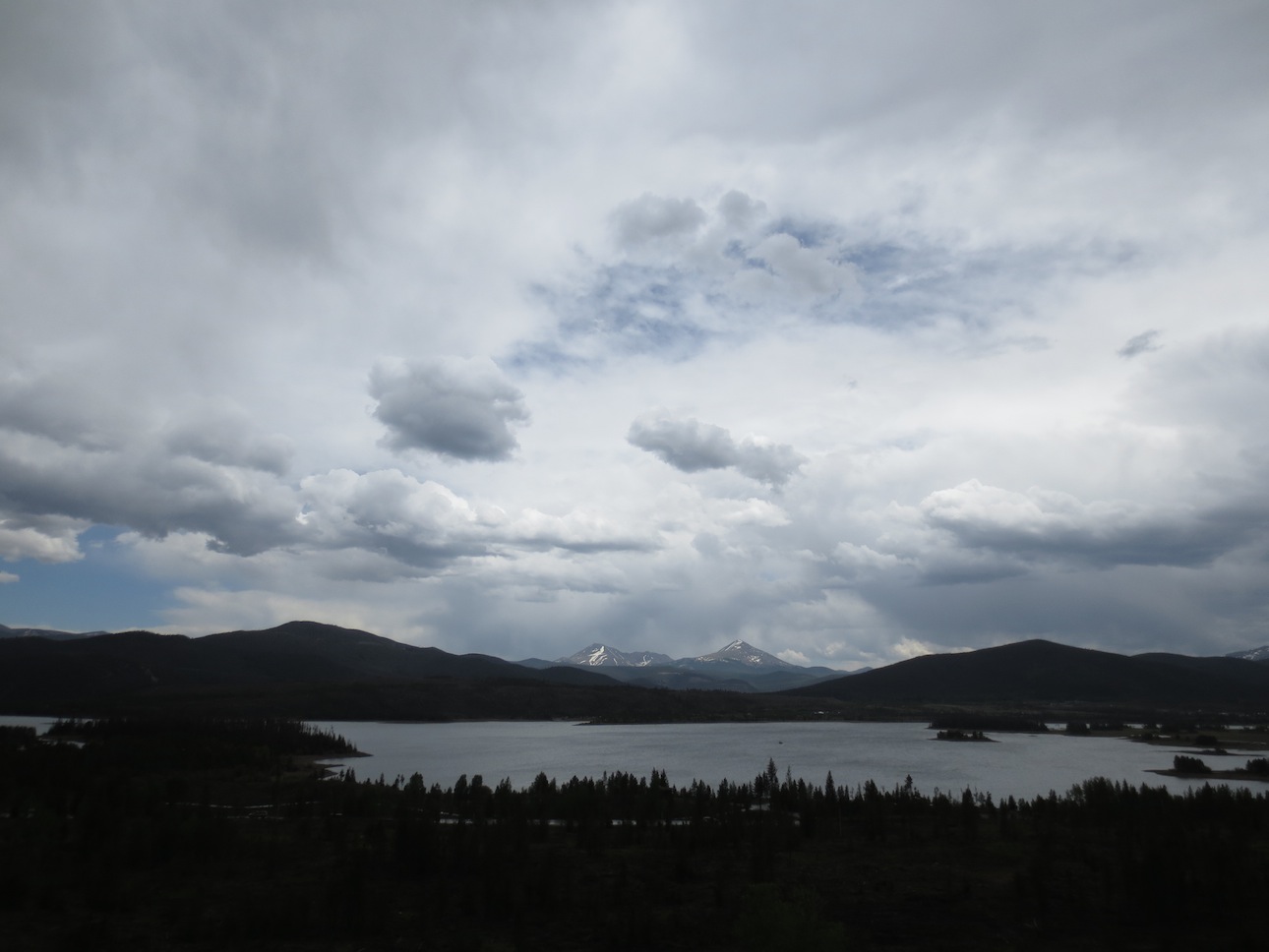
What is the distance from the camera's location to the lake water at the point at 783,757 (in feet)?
182

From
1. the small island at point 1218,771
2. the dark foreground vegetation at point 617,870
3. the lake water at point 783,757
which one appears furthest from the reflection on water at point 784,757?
the dark foreground vegetation at point 617,870

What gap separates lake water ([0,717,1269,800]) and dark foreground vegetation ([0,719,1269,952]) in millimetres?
15814

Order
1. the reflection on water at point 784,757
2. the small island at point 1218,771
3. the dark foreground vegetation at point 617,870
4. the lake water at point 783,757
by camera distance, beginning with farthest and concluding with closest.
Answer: the small island at point 1218,771
the reflection on water at point 784,757
the lake water at point 783,757
the dark foreground vegetation at point 617,870

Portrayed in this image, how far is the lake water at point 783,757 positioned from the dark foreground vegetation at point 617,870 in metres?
15.8

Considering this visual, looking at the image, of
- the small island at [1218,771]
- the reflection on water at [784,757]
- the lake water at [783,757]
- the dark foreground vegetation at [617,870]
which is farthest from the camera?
the small island at [1218,771]

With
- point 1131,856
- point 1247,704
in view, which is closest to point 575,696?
point 1247,704

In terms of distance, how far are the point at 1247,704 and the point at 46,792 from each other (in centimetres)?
20680

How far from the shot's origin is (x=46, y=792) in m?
31.8

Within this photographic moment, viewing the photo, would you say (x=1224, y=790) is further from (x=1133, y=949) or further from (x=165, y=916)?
(x=165, y=916)

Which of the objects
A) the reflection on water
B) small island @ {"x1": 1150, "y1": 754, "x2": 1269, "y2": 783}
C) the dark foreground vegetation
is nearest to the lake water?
the reflection on water

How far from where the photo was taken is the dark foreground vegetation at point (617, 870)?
58.2ft

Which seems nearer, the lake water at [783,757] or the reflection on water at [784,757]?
the lake water at [783,757]

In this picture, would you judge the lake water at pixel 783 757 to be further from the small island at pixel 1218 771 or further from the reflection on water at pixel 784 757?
the small island at pixel 1218 771

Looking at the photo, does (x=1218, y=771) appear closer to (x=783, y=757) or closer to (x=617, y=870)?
(x=783, y=757)
